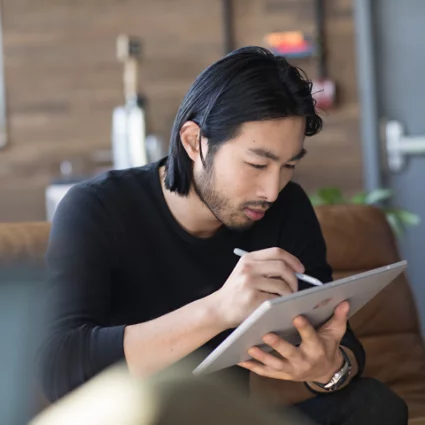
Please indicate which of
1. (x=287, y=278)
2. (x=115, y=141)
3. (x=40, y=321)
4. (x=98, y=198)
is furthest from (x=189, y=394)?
(x=115, y=141)

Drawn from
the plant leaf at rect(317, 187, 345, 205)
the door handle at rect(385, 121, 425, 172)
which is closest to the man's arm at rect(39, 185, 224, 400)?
the plant leaf at rect(317, 187, 345, 205)

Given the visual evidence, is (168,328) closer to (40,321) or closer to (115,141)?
(40,321)

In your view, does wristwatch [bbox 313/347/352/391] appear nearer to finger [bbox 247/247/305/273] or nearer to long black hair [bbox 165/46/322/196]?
finger [bbox 247/247/305/273]

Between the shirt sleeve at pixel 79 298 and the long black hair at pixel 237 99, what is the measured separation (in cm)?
17

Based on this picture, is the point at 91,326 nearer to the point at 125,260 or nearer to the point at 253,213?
the point at 125,260

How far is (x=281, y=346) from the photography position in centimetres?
125

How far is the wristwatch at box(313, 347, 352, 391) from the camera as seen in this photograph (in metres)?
1.41

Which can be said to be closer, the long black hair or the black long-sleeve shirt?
the black long-sleeve shirt

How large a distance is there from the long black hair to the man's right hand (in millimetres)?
299

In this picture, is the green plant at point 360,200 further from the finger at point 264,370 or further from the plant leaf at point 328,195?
the finger at point 264,370

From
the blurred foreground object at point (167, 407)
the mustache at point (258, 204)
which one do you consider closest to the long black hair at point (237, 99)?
the mustache at point (258, 204)

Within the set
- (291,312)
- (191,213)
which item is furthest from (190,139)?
(291,312)

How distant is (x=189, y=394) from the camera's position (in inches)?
25.0

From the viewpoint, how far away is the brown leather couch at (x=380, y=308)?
189 centimetres
